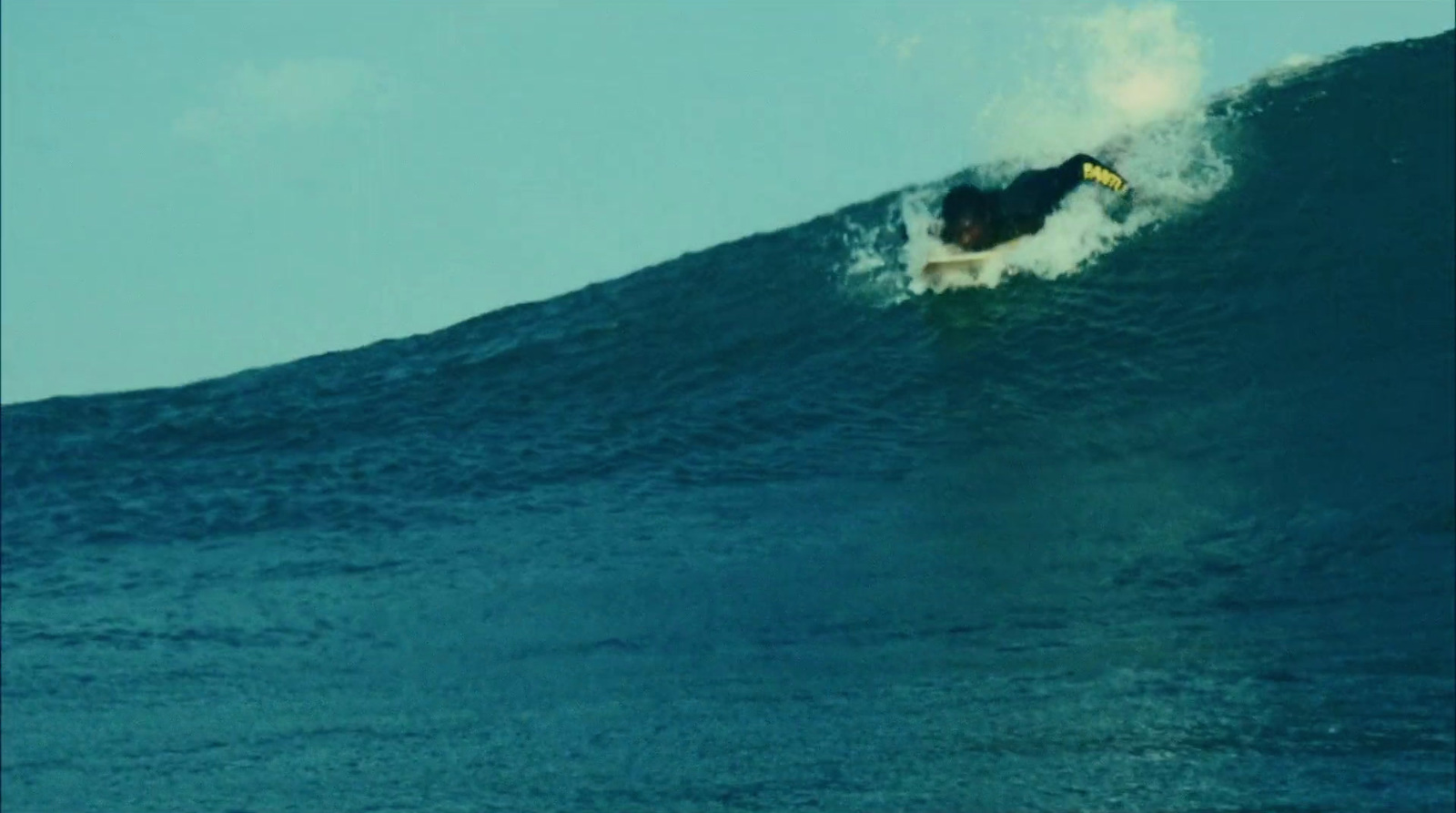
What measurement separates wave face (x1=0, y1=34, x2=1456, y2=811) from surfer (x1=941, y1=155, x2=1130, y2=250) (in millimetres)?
523

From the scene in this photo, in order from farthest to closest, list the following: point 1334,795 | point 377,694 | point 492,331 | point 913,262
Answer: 1. point 492,331
2. point 913,262
3. point 377,694
4. point 1334,795

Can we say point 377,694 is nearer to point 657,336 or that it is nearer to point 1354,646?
point 1354,646

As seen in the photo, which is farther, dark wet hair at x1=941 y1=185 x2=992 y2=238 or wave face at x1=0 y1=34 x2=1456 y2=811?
dark wet hair at x1=941 y1=185 x2=992 y2=238

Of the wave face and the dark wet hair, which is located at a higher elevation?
the dark wet hair

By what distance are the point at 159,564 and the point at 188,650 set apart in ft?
9.02

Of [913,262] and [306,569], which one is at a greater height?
[913,262]

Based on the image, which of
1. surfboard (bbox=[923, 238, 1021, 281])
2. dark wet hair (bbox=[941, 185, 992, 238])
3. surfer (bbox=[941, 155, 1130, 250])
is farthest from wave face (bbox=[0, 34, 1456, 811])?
dark wet hair (bbox=[941, 185, 992, 238])

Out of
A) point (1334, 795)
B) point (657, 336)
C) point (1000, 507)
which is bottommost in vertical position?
point (1334, 795)

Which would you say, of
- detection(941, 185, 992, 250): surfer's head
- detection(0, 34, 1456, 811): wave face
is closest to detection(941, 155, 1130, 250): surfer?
detection(941, 185, 992, 250): surfer's head

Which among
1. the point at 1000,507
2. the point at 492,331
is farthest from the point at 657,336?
the point at 1000,507

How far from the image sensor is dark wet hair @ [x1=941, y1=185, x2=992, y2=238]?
634 inches

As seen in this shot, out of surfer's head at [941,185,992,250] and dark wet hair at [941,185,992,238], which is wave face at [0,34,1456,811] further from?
dark wet hair at [941,185,992,238]

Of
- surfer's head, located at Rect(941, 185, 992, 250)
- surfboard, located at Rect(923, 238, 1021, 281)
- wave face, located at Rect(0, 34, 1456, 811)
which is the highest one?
surfer's head, located at Rect(941, 185, 992, 250)

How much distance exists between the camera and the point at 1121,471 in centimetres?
1307
